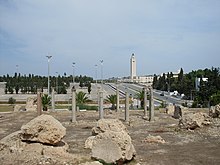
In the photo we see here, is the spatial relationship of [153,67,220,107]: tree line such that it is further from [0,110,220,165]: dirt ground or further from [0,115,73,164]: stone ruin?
[0,115,73,164]: stone ruin

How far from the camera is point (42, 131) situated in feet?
43.1

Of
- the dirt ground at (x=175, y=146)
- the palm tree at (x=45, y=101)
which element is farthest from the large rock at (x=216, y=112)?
the palm tree at (x=45, y=101)

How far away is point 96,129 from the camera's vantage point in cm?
1592

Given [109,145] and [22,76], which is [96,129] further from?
[22,76]

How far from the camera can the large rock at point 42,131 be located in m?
13.0

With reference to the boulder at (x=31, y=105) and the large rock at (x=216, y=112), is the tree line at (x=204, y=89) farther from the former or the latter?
the boulder at (x=31, y=105)

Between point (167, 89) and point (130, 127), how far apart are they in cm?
9331

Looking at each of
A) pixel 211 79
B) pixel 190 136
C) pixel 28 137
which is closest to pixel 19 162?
pixel 28 137

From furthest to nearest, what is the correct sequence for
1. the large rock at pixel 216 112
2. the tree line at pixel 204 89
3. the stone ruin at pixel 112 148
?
the tree line at pixel 204 89, the large rock at pixel 216 112, the stone ruin at pixel 112 148

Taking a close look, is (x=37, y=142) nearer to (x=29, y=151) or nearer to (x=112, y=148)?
(x=29, y=151)

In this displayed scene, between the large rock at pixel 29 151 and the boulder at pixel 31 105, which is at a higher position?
the large rock at pixel 29 151

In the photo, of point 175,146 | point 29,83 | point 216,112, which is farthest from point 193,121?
point 29,83

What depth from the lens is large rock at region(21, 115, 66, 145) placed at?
→ 1305cm

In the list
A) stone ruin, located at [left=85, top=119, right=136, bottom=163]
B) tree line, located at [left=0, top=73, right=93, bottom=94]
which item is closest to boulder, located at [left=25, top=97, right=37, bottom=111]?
stone ruin, located at [left=85, top=119, right=136, bottom=163]
